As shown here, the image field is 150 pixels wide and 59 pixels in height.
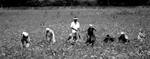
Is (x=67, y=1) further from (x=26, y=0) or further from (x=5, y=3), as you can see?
(x=5, y=3)

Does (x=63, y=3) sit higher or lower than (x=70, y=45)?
lower

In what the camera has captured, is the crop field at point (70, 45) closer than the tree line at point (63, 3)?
Yes

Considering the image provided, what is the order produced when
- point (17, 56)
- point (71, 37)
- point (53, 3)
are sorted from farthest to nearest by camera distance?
point (53, 3) → point (71, 37) → point (17, 56)

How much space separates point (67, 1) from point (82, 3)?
334 centimetres

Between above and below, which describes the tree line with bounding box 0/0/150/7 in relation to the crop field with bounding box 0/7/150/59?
below

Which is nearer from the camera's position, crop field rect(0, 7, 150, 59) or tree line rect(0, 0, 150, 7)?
crop field rect(0, 7, 150, 59)

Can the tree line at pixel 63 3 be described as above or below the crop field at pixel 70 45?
below

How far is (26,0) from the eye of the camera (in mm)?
45562

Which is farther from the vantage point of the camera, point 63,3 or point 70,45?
point 63,3

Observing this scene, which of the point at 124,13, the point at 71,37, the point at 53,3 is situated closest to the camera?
the point at 71,37

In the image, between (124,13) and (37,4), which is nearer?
(124,13)

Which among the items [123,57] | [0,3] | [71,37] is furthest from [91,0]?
[123,57]

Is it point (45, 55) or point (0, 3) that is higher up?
point (45, 55)

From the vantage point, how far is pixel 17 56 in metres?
7.24
